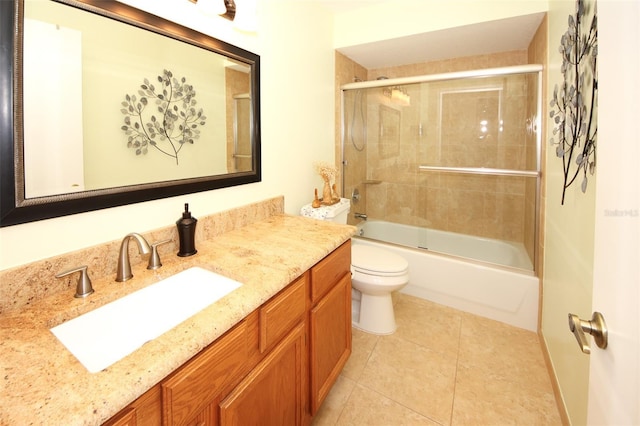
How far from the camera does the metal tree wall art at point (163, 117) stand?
1130 mm

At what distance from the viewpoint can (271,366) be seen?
100 centimetres

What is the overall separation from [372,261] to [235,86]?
4.52ft

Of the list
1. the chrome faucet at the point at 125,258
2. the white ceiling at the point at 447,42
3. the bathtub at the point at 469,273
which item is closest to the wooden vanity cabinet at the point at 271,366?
the chrome faucet at the point at 125,258

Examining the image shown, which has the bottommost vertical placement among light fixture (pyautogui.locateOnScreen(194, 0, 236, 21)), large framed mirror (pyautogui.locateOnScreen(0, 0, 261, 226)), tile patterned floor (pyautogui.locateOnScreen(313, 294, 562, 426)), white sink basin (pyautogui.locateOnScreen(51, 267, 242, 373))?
tile patterned floor (pyautogui.locateOnScreen(313, 294, 562, 426))

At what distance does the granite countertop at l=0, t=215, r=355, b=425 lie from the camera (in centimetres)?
52

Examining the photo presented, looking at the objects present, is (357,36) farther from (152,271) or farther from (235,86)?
(152,271)

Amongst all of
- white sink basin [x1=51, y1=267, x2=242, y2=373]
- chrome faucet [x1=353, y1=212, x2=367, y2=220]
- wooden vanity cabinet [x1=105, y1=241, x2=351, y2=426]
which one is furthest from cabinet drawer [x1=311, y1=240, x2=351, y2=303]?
chrome faucet [x1=353, y1=212, x2=367, y2=220]

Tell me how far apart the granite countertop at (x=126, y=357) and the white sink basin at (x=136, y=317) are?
0.11ft

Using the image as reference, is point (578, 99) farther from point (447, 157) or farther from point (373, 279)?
point (447, 157)

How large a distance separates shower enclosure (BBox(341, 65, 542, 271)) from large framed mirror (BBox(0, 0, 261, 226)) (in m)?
1.60

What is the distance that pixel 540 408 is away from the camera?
1.48 metres

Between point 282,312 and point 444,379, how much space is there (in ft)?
3.92

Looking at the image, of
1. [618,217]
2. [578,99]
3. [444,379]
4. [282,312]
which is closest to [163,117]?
[282,312]

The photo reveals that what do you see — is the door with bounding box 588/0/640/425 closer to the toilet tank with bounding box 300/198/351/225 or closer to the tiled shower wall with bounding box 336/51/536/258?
the toilet tank with bounding box 300/198/351/225
